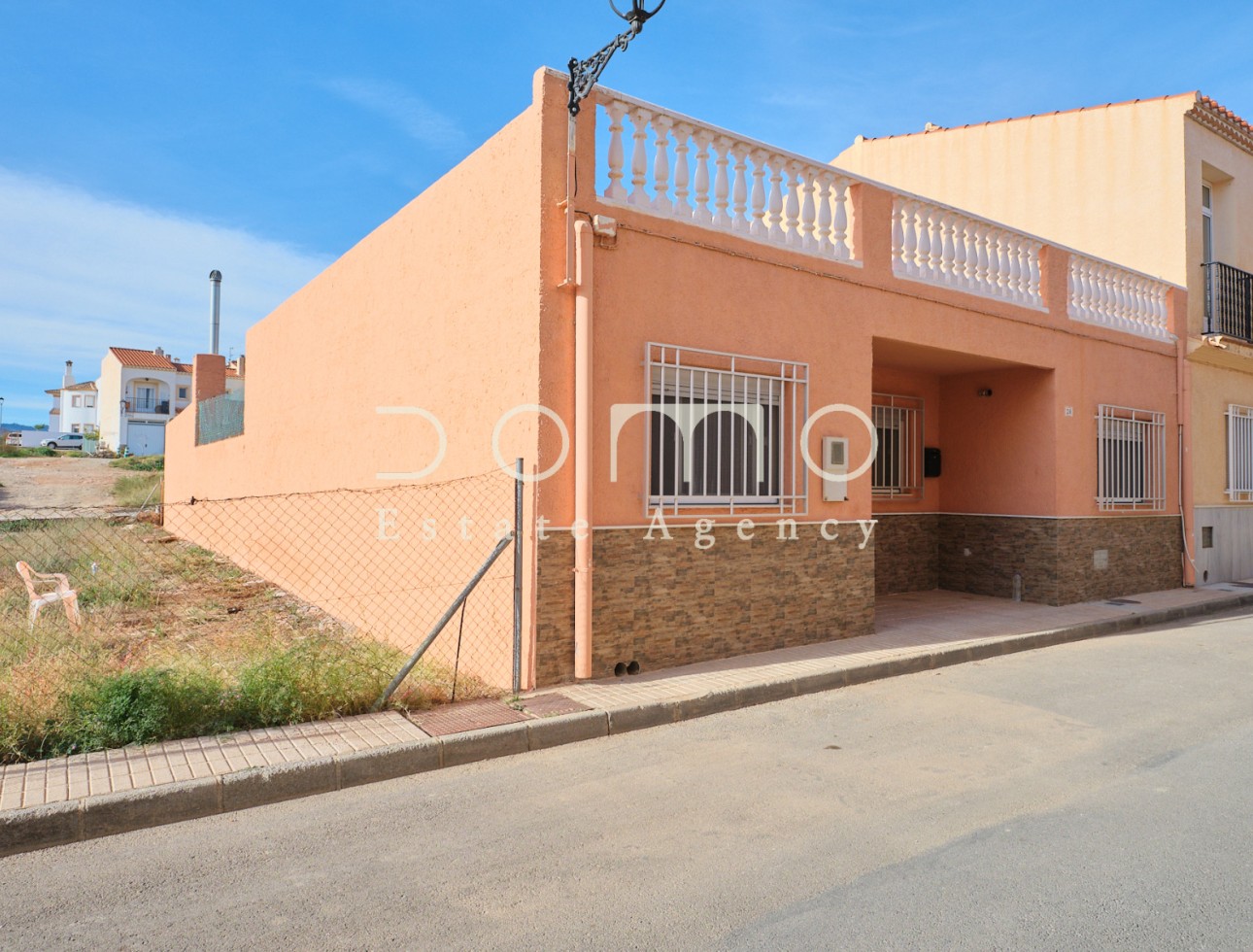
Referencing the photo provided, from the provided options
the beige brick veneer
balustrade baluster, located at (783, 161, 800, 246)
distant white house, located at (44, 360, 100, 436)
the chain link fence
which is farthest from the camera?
distant white house, located at (44, 360, 100, 436)

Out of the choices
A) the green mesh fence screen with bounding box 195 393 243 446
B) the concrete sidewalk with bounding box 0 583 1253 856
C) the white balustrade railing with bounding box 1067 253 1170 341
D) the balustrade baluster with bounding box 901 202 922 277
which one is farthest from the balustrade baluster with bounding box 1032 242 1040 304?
the green mesh fence screen with bounding box 195 393 243 446

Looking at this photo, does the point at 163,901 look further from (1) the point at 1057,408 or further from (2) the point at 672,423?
(1) the point at 1057,408

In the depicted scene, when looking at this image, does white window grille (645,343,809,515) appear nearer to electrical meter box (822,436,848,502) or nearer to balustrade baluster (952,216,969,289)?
electrical meter box (822,436,848,502)

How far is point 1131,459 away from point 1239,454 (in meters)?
3.46

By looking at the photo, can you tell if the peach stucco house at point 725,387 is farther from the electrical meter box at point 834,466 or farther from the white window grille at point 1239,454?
the white window grille at point 1239,454

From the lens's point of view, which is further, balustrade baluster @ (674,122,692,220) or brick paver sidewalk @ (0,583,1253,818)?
balustrade baluster @ (674,122,692,220)

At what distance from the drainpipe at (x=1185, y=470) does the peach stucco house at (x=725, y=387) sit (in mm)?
791

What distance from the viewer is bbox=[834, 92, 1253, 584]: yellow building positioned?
12800 millimetres

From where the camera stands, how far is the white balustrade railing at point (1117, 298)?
11.3 metres

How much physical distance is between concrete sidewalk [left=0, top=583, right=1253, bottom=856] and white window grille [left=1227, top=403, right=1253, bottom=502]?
771cm

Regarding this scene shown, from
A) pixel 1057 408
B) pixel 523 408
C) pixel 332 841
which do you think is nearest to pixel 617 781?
pixel 332 841

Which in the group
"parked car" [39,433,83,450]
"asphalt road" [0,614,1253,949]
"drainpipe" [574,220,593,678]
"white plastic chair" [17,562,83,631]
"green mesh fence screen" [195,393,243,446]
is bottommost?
"asphalt road" [0,614,1253,949]

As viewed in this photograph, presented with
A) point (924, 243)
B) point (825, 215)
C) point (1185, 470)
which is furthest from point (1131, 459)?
point (825, 215)

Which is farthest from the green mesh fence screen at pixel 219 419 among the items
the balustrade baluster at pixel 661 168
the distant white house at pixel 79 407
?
the distant white house at pixel 79 407
